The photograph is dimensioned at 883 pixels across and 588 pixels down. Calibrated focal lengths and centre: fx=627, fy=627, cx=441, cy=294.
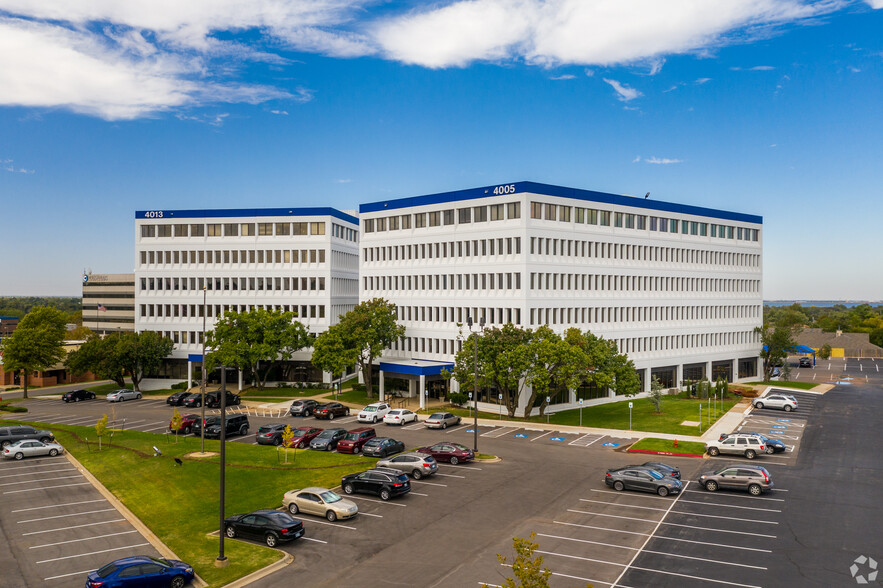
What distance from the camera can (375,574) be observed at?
23719 millimetres

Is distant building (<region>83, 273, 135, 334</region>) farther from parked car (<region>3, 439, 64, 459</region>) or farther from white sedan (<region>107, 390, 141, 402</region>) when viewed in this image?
parked car (<region>3, 439, 64, 459</region>)

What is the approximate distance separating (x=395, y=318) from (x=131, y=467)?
39.2 metres

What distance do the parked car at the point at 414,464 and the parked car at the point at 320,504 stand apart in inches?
265

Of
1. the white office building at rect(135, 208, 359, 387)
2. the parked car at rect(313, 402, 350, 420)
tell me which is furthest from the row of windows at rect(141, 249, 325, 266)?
the parked car at rect(313, 402, 350, 420)

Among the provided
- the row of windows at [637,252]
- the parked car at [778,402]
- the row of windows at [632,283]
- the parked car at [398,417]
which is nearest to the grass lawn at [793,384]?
the row of windows at [632,283]

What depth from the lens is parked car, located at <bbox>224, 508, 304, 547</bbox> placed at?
26.8 metres

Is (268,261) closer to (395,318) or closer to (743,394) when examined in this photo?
(395,318)

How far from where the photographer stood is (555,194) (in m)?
67.9

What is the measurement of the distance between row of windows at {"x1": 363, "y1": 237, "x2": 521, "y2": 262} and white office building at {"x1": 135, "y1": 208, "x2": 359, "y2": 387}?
10574 mm

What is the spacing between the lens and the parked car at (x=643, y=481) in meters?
34.1

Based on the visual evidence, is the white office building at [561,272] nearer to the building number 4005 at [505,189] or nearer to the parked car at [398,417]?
the building number 4005 at [505,189]

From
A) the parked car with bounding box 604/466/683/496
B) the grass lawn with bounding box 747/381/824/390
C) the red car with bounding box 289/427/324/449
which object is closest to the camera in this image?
the parked car with bounding box 604/466/683/496

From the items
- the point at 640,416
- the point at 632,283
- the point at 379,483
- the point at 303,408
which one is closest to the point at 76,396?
the point at 303,408

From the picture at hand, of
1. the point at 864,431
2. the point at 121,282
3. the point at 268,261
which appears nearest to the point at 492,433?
the point at 864,431
